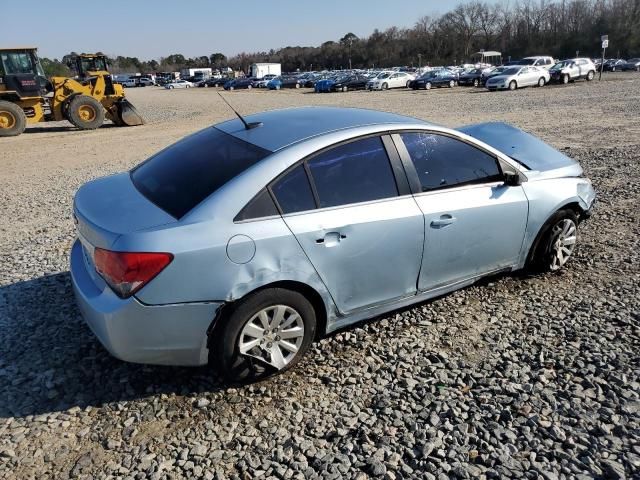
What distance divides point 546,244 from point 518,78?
3245 cm

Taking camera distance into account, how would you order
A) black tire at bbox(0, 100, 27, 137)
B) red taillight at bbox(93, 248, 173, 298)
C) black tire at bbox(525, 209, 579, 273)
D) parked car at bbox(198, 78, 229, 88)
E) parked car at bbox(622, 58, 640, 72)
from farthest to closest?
parked car at bbox(198, 78, 229, 88) < parked car at bbox(622, 58, 640, 72) < black tire at bbox(0, 100, 27, 137) < black tire at bbox(525, 209, 579, 273) < red taillight at bbox(93, 248, 173, 298)

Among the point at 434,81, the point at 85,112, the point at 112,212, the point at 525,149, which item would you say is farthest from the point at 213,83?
the point at 112,212

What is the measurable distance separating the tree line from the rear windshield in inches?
3588

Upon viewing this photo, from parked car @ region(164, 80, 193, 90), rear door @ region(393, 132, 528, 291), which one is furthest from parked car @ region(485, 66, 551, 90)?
parked car @ region(164, 80, 193, 90)

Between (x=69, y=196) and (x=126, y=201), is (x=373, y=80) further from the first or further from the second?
(x=126, y=201)

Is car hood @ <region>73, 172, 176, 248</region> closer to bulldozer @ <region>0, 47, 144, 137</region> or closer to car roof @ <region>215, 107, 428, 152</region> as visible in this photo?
car roof @ <region>215, 107, 428, 152</region>

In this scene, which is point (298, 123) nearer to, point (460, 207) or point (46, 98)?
point (460, 207)

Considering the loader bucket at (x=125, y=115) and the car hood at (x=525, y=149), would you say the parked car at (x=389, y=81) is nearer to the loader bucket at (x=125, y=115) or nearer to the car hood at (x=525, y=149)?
the loader bucket at (x=125, y=115)

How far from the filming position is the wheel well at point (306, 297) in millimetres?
2979

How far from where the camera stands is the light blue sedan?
2881 millimetres

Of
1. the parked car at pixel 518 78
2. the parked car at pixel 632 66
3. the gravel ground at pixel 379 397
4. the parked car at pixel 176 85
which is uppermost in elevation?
the parked car at pixel 632 66

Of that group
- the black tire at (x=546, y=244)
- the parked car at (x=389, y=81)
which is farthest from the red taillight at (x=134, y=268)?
the parked car at (x=389, y=81)

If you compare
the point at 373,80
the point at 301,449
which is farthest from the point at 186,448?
the point at 373,80

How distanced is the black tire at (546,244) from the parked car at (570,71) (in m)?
35.7
